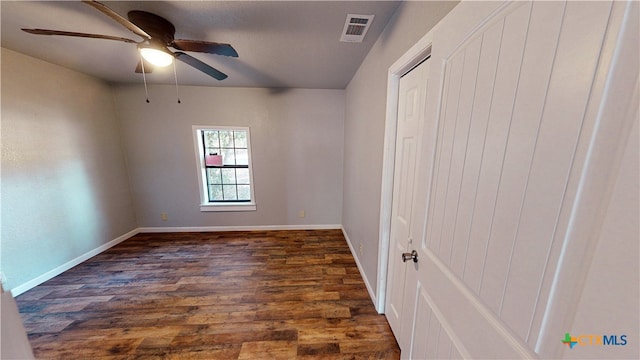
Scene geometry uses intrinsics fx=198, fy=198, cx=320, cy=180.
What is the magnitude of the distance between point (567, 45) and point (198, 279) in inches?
117

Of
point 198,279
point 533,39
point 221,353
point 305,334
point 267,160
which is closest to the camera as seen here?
point 533,39

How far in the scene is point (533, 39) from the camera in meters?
0.43

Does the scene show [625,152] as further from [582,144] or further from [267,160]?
[267,160]

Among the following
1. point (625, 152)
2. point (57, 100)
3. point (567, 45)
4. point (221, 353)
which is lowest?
point (221, 353)

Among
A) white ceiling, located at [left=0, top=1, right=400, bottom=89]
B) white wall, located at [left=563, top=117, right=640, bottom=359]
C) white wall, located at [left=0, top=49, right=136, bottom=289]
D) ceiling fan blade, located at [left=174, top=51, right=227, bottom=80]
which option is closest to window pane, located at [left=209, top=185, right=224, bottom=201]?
white wall, located at [left=0, top=49, right=136, bottom=289]

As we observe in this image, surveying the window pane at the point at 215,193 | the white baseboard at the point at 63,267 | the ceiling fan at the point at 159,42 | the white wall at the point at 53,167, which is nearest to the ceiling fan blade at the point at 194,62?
the ceiling fan at the point at 159,42

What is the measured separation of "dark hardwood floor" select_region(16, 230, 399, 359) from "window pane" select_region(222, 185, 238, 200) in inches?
39.8

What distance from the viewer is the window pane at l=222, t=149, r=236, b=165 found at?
3459 mm

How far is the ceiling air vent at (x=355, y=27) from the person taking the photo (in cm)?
144

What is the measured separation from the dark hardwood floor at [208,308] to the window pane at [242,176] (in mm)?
1213

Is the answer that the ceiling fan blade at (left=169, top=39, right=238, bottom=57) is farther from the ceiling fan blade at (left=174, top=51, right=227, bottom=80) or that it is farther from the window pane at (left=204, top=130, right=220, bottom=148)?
the window pane at (left=204, top=130, right=220, bottom=148)

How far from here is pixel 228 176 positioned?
3.56 meters

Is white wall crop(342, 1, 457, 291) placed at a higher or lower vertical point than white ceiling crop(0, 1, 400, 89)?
lower

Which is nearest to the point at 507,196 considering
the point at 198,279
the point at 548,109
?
the point at 548,109
